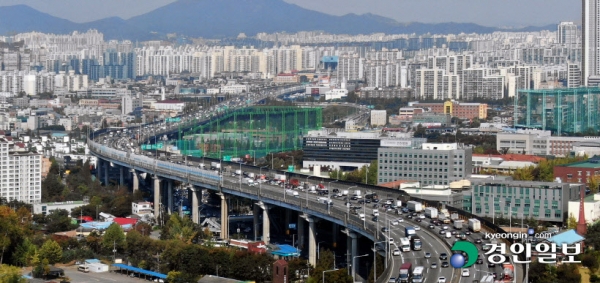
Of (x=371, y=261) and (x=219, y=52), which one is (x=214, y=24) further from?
(x=371, y=261)

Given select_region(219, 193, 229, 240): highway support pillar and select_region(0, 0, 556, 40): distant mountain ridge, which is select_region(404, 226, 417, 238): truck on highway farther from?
select_region(0, 0, 556, 40): distant mountain ridge

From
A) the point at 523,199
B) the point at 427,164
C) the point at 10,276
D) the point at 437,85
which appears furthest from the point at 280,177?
the point at 437,85

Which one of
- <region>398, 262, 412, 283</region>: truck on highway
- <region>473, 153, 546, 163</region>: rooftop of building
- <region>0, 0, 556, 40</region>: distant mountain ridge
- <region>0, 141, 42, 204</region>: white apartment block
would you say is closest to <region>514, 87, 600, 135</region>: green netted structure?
<region>473, 153, 546, 163</region>: rooftop of building

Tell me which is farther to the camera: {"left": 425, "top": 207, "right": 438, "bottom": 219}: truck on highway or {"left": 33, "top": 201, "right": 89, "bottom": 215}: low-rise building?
{"left": 33, "top": 201, "right": 89, "bottom": 215}: low-rise building

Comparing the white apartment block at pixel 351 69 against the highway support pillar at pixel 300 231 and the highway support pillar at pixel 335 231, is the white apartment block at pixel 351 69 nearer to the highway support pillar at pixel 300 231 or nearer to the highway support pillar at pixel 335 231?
the highway support pillar at pixel 300 231

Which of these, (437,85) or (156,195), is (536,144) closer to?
(156,195)
